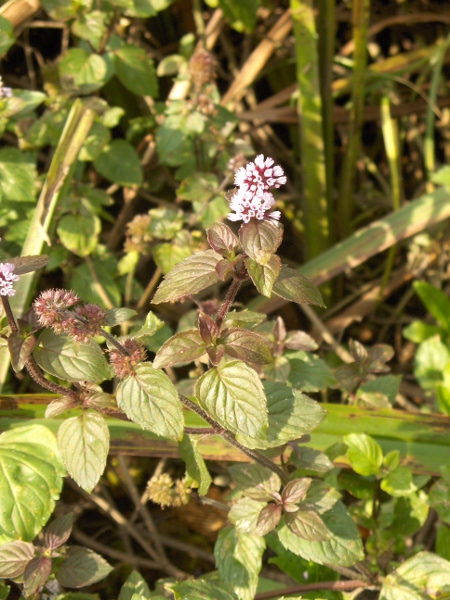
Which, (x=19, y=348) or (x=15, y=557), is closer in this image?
(x=19, y=348)

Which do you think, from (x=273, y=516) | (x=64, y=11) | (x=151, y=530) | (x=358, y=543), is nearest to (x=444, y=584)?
(x=358, y=543)

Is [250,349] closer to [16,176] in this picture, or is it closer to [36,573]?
[36,573]

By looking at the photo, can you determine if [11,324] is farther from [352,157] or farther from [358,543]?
[352,157]

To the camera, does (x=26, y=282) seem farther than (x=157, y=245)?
No

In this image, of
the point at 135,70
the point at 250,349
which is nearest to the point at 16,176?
the point at 135,70

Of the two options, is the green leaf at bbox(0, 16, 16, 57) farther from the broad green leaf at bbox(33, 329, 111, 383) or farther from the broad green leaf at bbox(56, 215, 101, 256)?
the broad green leaf at bbox(33, 329, 111, 383)

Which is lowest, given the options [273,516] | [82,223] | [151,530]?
[151,530]

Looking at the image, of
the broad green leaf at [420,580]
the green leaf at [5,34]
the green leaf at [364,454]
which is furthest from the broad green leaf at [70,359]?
the green leaf at [5,34]

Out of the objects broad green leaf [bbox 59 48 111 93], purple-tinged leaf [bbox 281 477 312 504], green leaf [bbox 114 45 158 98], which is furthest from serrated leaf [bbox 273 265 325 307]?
green leaf [bbox 114 45 158 98]
